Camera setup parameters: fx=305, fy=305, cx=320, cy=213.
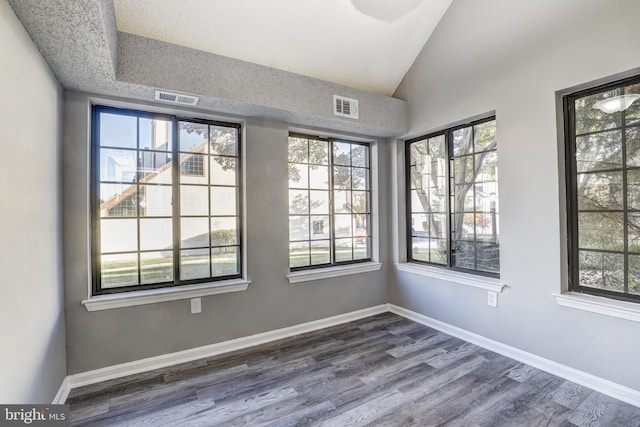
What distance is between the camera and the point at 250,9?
255cm

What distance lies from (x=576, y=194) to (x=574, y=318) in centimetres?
95

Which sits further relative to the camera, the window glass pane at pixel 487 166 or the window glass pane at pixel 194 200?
the window glass pane at pixel 487 166

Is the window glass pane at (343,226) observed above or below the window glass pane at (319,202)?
below

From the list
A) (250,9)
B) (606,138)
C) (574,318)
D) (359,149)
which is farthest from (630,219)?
(250,9)

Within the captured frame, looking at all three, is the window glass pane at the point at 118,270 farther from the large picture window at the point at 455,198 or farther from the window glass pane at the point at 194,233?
the large picture window at the point at 455,198

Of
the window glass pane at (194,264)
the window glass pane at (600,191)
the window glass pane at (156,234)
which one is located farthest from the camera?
the window glass pane at (194,264)

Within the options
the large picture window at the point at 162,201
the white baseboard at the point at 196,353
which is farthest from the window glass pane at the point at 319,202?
the white baseboard at the point at 196,353

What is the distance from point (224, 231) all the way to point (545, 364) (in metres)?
3.00

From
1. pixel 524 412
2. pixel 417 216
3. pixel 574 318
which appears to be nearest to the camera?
pixel 524 412

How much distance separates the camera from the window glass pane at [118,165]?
2506mm

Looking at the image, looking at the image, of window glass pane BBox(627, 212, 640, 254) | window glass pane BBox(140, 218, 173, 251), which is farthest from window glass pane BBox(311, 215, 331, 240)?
window glass pane BBox(627, 212, 640, 254)

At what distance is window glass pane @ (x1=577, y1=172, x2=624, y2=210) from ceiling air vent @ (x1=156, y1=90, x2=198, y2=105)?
10.3 feet

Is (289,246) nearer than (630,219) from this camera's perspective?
No

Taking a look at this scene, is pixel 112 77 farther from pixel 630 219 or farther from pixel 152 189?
pixel 630 219
